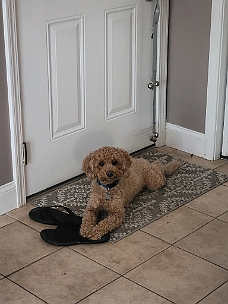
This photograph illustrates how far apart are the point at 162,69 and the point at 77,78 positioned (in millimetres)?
637

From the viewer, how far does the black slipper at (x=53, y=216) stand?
2615 mm

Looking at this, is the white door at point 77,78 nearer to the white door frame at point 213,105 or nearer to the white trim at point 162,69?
the white trim at point 162,69

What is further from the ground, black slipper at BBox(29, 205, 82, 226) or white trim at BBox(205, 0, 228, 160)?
white trim at BBox(205, 0, 228, 160)

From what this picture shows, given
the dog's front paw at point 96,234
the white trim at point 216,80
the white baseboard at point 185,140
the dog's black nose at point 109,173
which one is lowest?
the dog's front paw at point 96,234

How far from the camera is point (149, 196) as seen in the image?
9.48 ft

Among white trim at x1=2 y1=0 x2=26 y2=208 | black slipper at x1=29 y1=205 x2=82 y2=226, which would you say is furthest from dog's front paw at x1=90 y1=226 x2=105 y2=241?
white trim at x1=2 y1=0 x2=26 y2=208

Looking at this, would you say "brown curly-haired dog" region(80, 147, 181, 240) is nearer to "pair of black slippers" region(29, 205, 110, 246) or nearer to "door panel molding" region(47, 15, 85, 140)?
"pair of black slippers" region(29, 205, 110, 246)

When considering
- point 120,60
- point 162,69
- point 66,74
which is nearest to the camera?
point 66,74

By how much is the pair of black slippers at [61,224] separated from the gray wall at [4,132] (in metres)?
0.21

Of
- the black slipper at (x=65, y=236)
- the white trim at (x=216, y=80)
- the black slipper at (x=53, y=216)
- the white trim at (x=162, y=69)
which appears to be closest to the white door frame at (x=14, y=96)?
the black slipper at (x=53, y=216)

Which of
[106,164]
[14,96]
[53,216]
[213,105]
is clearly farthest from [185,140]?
[14,96]

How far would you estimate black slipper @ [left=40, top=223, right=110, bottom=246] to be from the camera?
2.46 metres

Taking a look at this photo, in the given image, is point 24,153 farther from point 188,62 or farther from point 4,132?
point 188,62

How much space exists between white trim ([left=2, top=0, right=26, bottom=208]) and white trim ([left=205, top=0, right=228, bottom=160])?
1102 millimetres
